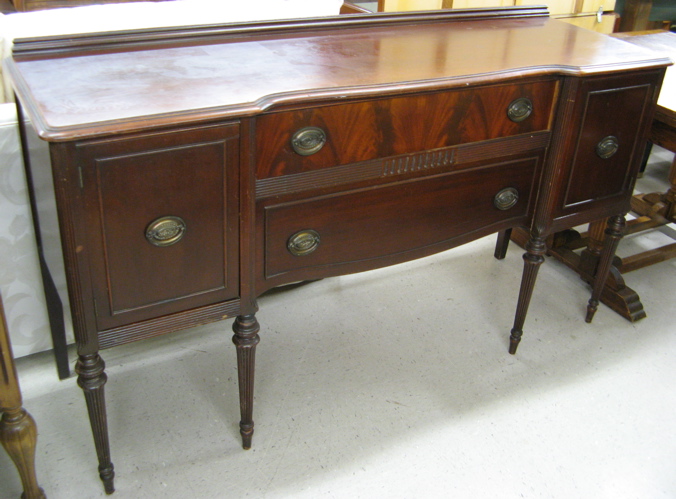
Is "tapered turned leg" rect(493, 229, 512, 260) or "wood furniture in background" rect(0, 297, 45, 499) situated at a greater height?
"wood furniture in background" rect(0, 297, 45, 499)

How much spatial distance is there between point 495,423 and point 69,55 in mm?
1421

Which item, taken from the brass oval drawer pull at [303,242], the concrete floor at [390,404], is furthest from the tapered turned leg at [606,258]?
the brass oval drawer pull at [303,242]

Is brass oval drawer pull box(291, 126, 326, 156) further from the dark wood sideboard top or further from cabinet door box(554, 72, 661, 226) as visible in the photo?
cabinet door box(554, 72, 661, 226)

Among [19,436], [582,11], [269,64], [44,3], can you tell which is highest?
[269,64]

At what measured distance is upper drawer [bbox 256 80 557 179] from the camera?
143 centimetres

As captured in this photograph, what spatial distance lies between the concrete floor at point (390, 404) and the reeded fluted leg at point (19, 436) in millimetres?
221

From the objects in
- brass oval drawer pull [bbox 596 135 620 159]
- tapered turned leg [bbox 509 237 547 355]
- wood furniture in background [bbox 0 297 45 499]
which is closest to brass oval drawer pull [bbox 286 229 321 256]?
wood furniture in background [bbox 0 297 45 499]

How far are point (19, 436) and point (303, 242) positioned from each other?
2.34 ft

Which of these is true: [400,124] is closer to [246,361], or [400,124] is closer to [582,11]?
[246,361]

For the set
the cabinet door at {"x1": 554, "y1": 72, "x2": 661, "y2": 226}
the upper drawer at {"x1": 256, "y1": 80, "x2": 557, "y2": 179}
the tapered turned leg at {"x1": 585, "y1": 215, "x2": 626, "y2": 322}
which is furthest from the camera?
the tapered turned leg at {"x1": 585, "y1": 215, "x2": 626, "y2": 322}

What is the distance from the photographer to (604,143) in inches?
74.5

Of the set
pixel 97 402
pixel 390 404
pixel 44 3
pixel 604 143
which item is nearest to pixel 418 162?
pixel 604 143

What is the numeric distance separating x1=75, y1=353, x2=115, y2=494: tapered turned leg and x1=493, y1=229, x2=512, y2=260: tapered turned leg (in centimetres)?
159

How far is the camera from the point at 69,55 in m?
1.54
